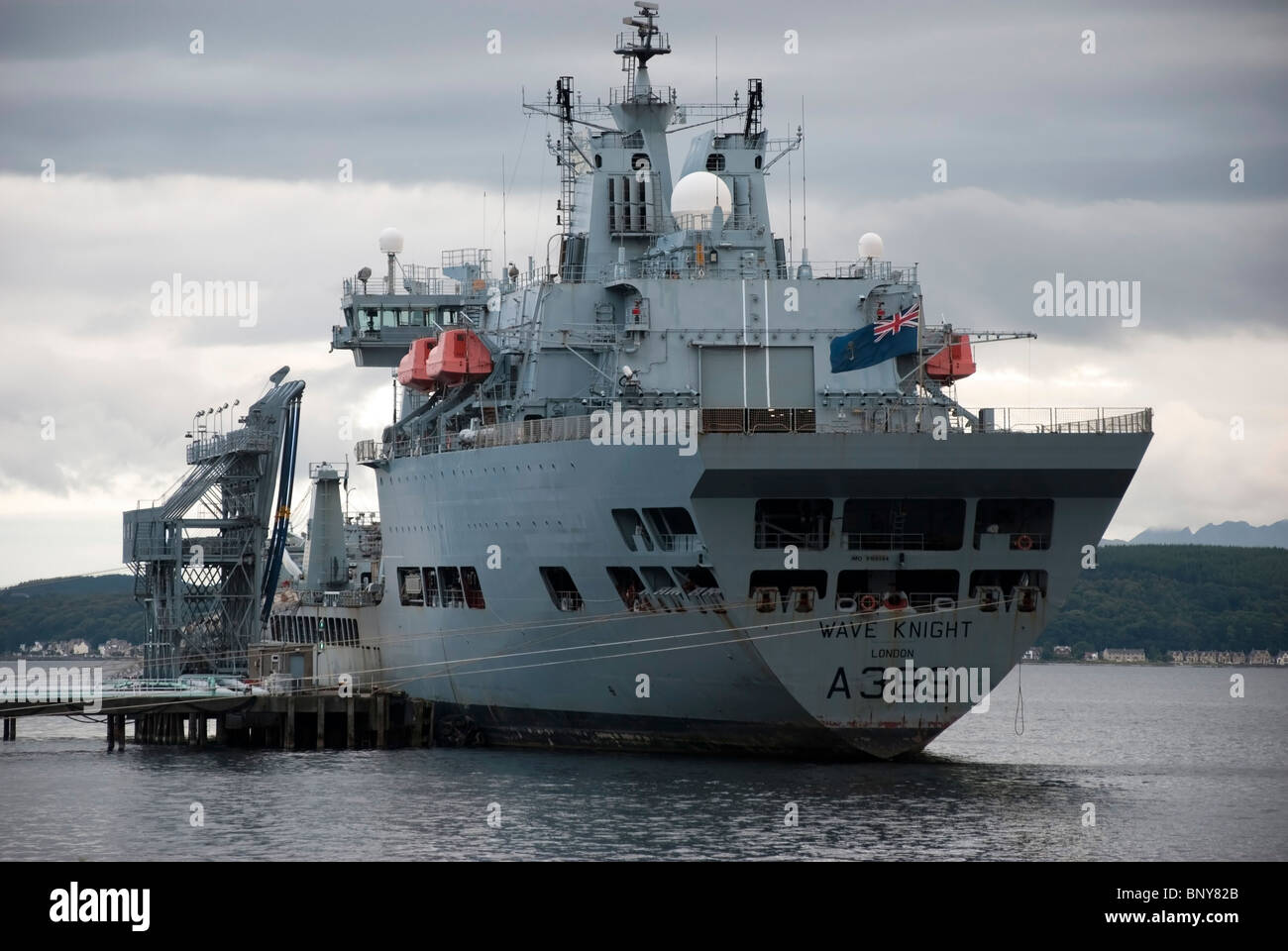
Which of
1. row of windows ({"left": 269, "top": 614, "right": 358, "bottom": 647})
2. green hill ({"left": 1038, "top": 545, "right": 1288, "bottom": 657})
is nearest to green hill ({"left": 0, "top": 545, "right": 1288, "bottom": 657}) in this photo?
green hill ({"left": 1038, "top": 545, "right": 1288, "bottom": 657})

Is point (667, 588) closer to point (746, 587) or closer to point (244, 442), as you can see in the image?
point (746, 587)

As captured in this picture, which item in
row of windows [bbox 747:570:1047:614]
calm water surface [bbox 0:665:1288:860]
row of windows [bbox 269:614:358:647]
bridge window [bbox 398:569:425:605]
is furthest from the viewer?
row of windows [bbox 269:614:358:647]

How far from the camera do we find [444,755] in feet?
150

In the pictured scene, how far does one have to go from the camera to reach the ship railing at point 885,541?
38656 mm

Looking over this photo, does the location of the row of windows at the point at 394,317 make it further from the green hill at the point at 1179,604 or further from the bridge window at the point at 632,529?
the green hill at the point at 1179,604

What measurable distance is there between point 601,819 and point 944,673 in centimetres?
888

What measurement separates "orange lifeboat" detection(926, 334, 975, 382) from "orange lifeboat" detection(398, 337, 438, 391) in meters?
12.3

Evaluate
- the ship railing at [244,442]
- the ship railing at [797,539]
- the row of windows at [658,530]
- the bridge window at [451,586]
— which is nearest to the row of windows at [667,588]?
the row of windows at [658,530]

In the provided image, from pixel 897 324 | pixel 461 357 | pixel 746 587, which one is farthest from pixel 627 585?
pixel 461 357

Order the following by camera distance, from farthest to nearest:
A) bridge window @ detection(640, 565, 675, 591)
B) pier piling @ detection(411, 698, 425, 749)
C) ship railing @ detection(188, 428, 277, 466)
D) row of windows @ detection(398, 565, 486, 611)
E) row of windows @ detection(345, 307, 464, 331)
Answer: ship railing @ detection(188, 428, 277, 466) → row of windows @ detection(345, 307, 464, 331) → pier piling @ detection(411, 698, 425, 749) → row of windows @ detection(398, 565, 486, 611) → bridge window @ detection(640, 565, 675, 591)

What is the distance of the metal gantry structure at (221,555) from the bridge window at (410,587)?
35.9 feet

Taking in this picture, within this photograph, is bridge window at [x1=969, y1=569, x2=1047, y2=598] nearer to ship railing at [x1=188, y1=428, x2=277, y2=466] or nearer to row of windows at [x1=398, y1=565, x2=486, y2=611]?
row of windows at [x1=398, y1=565, x2=486, y2=611]

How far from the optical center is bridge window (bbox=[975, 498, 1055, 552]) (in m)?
39.2
